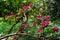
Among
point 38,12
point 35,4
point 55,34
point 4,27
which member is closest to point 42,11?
point 38,12

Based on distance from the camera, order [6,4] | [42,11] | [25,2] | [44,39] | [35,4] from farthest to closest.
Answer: [6,4] < [25,2] < [35,4] < [42,11] < [44,39]

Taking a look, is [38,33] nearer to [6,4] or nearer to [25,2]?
[25,2]

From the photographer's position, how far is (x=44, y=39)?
3.88 metres

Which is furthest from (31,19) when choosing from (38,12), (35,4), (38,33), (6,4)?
(6,4)

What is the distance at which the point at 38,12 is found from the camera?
511 centimetres

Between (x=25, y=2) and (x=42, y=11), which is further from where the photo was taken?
(x=25, y=2)

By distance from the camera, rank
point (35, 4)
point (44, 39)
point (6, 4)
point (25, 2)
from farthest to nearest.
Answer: point (6, 4), point (25, 2), point (35, 4), point (44, 39)

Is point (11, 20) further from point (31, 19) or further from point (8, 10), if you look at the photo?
point (8, 10)

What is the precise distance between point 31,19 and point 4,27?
64 cm

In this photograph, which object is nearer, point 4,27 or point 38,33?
point 38,33

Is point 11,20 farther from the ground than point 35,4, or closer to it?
closer to it

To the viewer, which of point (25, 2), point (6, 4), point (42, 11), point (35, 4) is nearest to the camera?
point (42, 11)

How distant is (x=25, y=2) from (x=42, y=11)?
4.10ft

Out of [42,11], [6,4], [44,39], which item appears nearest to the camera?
[44,39]
